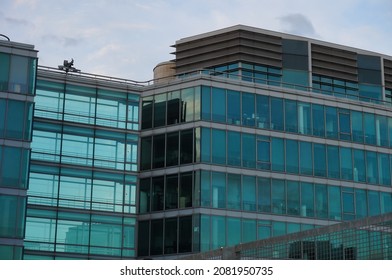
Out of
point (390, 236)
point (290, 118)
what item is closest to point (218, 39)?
point (290, 118)

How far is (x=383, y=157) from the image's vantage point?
63.9m

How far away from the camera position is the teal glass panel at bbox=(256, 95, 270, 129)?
59656 millimetres

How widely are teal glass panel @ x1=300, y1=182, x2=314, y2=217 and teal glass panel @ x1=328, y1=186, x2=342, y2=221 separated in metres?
1.59

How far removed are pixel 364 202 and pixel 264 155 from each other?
9377mm

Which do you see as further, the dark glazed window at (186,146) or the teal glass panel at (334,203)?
the teal glass panel at (334,203)

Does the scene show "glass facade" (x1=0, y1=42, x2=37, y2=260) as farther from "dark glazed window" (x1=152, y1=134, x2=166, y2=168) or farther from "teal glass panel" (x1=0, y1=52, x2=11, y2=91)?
"dark glazed window" (x1=152, y1=134, x2=166, y2=168)

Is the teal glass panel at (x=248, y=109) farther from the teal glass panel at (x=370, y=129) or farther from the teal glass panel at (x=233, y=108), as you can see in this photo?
the teal glass panel at (x=370, y=129)

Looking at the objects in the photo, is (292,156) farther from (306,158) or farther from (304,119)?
(304,119)

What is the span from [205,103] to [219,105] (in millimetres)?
1133

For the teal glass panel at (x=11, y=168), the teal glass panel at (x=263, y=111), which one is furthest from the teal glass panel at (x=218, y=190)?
the teal glass panel at (x=11, y=168)

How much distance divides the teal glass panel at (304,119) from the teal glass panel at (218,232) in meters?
9.91

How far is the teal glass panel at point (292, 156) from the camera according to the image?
6016cm

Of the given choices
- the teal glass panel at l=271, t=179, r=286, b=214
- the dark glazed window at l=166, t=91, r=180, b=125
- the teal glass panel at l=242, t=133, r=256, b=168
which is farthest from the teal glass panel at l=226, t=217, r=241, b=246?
the dark glazed window at l=166, t=91, r=180, b=125

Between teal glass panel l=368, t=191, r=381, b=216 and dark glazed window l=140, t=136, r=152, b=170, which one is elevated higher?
dark glazed window l=140, t=136, r=152, b=170
